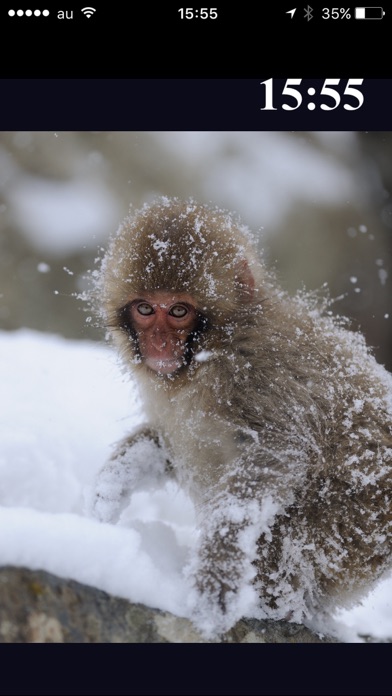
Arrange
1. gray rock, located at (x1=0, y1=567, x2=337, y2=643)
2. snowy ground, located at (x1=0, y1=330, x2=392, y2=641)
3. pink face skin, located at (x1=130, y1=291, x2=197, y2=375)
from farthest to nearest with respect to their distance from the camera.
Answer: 1. pink face skin, located at (x1=130, y1=291, x2=197, y2=375)
2. snowy ground, located at (x1=0, y1=330, x2=392, y2=641)
3. gray rock, located at (x1=0, y1=567, x2=337, y2=643)

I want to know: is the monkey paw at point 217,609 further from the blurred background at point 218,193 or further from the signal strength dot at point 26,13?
the blurred background at point 218,193

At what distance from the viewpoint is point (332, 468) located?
2434 millimetres

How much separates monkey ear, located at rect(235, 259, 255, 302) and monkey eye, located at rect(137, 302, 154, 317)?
0.38m

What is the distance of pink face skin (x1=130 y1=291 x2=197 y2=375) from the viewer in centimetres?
265

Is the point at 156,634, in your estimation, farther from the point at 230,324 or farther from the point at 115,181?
the point at 115,181

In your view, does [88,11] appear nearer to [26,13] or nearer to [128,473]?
[26,13]

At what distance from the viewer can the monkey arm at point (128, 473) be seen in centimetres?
301

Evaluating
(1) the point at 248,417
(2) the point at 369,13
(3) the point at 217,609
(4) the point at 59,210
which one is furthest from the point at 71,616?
(4) the point at 59,210

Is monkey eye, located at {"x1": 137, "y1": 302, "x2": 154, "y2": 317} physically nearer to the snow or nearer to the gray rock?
the gray rock

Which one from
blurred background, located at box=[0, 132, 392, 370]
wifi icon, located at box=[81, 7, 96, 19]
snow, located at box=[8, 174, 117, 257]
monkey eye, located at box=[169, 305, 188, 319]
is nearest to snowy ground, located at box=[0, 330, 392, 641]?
monkey eye, located at box=[169, 305, 188, 319]

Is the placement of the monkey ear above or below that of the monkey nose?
above

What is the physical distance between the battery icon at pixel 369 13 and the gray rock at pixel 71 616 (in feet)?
8.00

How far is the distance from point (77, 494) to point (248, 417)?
1.28 meters

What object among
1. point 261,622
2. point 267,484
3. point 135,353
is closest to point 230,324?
point 135,353
